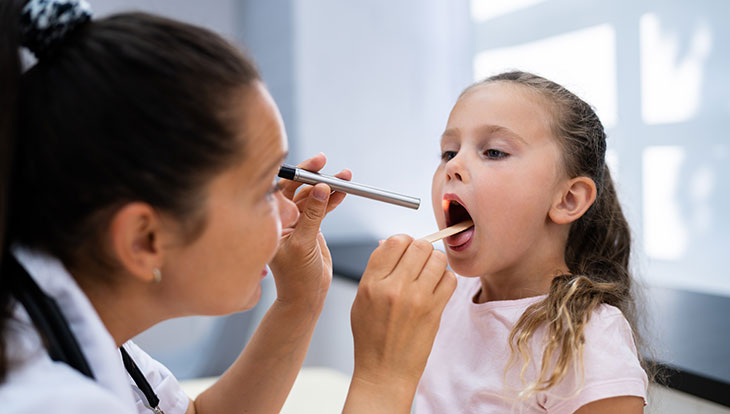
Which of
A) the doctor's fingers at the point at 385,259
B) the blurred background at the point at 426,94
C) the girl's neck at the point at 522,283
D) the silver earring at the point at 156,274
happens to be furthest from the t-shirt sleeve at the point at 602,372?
the blurred background at the point at 426,94

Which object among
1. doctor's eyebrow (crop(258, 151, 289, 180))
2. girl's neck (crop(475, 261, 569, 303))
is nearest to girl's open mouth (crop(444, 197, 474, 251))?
girl's neck (crop(475, 261, 569, 303))

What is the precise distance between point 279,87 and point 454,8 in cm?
86

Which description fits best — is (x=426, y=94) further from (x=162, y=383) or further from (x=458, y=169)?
(x=162, y=383)

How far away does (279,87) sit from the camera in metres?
2.78

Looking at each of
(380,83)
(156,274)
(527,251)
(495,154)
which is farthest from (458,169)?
(380,83)

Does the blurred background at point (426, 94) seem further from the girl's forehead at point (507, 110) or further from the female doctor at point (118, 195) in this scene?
the female doctor at point (118, 195)

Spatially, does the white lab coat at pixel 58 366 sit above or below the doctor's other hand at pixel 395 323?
above

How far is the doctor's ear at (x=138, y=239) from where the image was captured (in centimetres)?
65

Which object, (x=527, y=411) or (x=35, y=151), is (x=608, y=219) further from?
(x=35, y=151)

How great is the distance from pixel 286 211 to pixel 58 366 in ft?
1.36

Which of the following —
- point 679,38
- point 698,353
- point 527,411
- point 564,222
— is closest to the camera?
point 527,411

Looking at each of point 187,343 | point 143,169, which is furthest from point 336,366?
point 143,169

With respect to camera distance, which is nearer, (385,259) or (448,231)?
(385,259)

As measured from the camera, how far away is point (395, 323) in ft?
2.65
